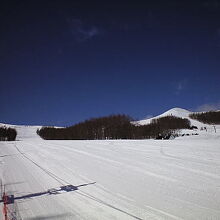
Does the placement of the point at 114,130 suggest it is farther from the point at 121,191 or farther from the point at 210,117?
the point at 210,117

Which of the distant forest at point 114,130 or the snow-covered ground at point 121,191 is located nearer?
the snow-covered ground at point 121,191

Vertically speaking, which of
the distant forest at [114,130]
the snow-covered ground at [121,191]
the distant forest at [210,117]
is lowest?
the snow-covered ground at [121,191]

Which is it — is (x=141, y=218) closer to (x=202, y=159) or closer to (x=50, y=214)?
(x=50, y=214)

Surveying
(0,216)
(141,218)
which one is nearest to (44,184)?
(0,216)

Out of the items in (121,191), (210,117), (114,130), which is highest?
(210,117)

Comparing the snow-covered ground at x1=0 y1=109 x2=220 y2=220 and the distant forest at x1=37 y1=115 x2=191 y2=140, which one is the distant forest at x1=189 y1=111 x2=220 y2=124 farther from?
the snow-covered ground at x1=0 y1=109 x2=220 y2=220

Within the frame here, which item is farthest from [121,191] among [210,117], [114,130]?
[210,117]

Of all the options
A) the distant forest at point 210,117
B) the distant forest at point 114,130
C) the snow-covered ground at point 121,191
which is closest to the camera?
the snow-covered ground at point 121,191

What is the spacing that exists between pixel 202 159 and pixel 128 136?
76.8m

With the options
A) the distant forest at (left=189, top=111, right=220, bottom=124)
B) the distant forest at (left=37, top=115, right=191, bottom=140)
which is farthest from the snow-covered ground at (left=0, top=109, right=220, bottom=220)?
the distant forest at (left=189, top=111, right=220, bottom=124)

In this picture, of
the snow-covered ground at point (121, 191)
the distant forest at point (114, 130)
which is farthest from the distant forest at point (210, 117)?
the snow-covered ground at point (121, 191)

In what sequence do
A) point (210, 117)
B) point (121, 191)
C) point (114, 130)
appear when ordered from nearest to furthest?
point (121, 191), point (114, 130), point (210, 117)

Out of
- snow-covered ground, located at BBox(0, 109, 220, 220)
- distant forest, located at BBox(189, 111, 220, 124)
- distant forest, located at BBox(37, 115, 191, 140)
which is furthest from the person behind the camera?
distant forest, located at BBox(189, 111, 220, 124)

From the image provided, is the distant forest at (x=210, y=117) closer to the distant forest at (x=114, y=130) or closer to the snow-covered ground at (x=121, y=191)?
the distant forest at (x=114, y=130)
